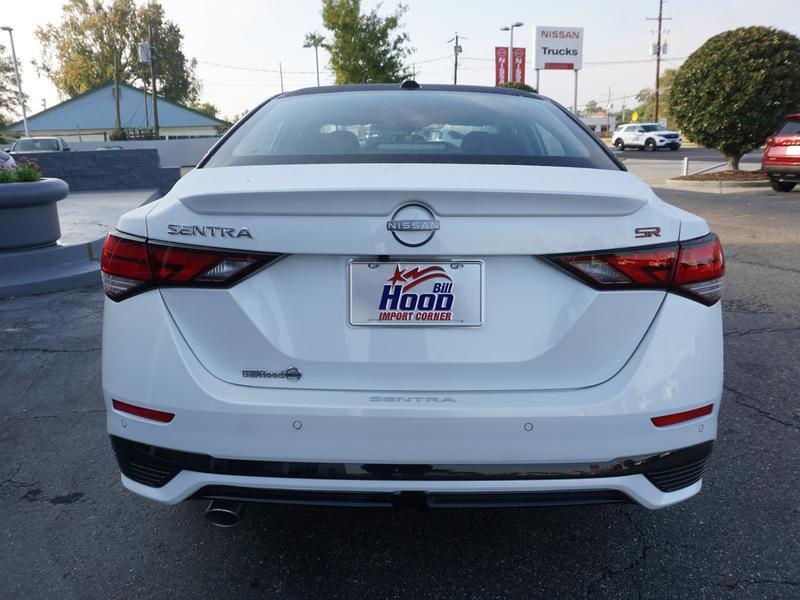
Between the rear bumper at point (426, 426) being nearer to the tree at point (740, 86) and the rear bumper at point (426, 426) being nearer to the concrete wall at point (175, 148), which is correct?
the tree at point (740, 86)

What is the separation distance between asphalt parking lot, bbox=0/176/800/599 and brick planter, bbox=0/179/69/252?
13.7 ft

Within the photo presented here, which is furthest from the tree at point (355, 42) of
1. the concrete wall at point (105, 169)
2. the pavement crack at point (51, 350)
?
the pavement crack at point (51, 350)

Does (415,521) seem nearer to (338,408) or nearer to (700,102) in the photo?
(338,408)

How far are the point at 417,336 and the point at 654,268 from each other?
0.68m

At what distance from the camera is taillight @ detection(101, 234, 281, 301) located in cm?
181

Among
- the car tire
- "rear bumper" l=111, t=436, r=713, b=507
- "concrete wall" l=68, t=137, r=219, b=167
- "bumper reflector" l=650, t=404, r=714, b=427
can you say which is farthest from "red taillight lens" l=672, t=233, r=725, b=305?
"concrete wall" l=68, t=137, r=219, b=167

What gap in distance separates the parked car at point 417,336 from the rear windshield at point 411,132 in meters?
0.26

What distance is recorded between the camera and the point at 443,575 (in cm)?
223

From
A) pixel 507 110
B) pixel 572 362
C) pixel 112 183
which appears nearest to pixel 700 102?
pixel 112 183

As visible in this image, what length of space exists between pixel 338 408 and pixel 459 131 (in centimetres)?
144

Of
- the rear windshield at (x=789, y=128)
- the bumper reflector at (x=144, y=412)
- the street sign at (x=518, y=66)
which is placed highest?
the street sign at (x=518, y=66)

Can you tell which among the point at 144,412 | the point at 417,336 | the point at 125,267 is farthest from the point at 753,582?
the point at 125,267

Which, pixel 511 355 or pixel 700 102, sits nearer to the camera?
pixel 511 355

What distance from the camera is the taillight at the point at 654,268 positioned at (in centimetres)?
180
